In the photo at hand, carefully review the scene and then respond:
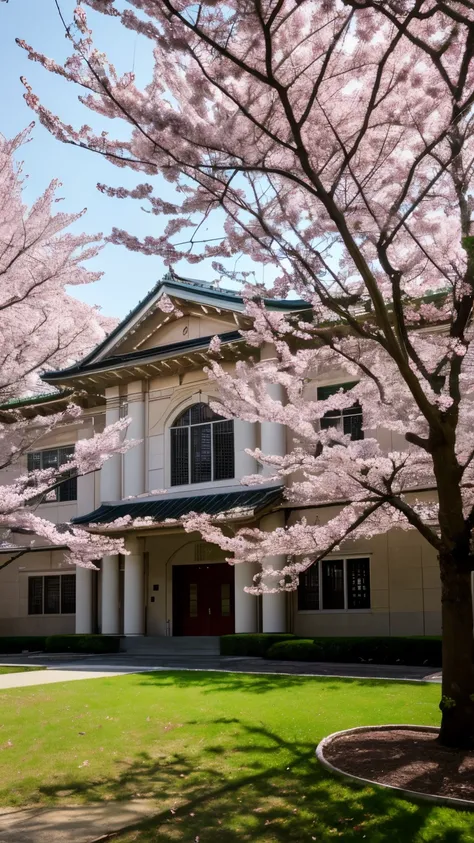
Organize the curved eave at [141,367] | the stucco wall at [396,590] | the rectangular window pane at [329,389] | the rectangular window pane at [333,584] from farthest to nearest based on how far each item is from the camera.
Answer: the curved eave at [141,367], the rectangular window pane at [333,584], the rectangular window pane at [329,389], the stucco wall at [396,590]

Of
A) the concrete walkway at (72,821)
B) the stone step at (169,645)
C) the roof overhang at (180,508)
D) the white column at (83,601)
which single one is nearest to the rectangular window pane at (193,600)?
the stone step at (169,645)

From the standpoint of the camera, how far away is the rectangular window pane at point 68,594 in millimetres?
31125

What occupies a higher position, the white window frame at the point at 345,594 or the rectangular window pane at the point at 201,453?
the rectangular window pane at the point at 201,453

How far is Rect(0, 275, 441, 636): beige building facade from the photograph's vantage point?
23.0 meters

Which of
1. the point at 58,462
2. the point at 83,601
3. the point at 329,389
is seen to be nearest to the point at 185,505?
the point at 329,389

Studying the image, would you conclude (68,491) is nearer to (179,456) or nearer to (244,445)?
(179,456)

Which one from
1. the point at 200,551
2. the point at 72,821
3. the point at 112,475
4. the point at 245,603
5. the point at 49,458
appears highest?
the point at 49,458

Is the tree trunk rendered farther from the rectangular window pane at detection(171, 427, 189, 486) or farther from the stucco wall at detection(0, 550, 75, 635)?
the stucco wall at detection(0, 550, 75, 635)

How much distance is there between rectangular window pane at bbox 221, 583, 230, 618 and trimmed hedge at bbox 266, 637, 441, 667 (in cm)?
672

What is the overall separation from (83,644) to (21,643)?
12.9ft

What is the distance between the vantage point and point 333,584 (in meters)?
24.1

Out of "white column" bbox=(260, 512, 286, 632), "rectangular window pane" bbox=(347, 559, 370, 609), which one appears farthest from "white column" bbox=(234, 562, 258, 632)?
"rectangular window pane" bbox=(347, 559, 370, 609)

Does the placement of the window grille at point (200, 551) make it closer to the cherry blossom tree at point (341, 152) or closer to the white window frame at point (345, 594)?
the white window frame at point (345, 594)

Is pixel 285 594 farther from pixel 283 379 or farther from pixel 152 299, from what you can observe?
pixel 283 379
